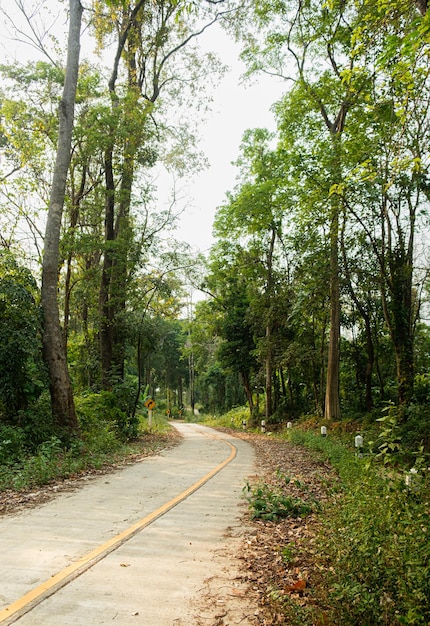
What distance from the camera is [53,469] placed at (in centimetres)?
927

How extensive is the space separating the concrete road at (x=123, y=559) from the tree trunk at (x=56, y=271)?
4266mm

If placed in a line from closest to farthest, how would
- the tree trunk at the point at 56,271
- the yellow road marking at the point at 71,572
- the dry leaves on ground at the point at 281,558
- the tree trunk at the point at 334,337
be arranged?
1. the yellow road marking at the point at 71,572
2. the dry leaves on ground at the point at 281,558
3. the tree trunk at the point at 56,271
4. the tree trunk at the point at 334,337

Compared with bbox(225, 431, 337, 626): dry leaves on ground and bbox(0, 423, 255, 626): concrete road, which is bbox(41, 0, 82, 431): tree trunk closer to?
bbox(0, 423, 255, 626): concrete road

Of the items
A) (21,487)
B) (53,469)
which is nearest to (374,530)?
(21,487)

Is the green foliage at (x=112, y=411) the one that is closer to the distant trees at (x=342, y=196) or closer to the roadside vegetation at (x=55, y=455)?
the roadside vegetation at (x=55, y=455)

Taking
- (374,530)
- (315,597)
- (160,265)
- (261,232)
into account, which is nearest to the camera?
(315,597)

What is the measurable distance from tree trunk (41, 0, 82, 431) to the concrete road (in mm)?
4266

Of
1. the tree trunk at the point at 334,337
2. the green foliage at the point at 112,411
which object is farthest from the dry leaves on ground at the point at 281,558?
the tree trunk at the point at 334,337

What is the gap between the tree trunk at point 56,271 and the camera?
39.7 ft

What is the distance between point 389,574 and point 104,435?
37.8ft

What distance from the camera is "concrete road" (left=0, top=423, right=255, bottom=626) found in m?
3.51

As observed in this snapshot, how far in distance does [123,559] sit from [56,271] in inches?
365

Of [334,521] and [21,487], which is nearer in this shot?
[334,521]

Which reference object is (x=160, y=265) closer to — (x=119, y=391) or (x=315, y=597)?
(x=119, y=391)
